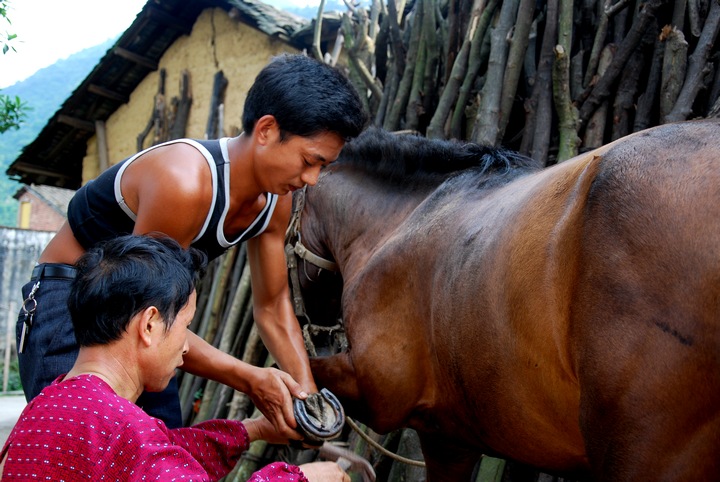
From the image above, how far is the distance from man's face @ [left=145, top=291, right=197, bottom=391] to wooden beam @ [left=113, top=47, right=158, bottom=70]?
7834mm

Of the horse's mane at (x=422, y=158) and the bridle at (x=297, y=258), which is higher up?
the horse's mane at (x=422, y=158)

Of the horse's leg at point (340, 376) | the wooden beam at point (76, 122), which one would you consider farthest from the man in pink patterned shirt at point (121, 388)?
the wooden beam at point (76, 122)

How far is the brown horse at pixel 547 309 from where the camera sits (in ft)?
4.44

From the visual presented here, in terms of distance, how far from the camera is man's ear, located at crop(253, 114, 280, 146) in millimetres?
2170

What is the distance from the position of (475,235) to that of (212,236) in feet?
2.98

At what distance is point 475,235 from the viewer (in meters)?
2.09

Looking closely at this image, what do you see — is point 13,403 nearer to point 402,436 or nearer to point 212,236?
point 402,436

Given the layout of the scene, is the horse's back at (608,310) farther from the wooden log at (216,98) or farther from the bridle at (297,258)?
the wooden log at (216,98)

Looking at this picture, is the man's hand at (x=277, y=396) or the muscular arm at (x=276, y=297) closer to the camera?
the man's hand at (x=277, y=396)

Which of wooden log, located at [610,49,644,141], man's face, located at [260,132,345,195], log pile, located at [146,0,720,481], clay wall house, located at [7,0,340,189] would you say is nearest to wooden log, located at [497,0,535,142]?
log pile, located at [146,0,720,481]

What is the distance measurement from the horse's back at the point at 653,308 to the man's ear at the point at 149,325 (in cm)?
98

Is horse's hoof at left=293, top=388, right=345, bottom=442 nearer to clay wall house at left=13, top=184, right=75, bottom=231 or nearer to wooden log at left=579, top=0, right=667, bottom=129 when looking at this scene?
wooden log at left=579, top=0, right=667, bottom=129

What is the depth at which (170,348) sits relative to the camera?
1.63 meters

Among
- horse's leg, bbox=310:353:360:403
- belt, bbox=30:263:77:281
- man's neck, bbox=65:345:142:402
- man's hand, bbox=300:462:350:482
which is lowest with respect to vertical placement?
horse's leg, bbox=310:353:360:403
